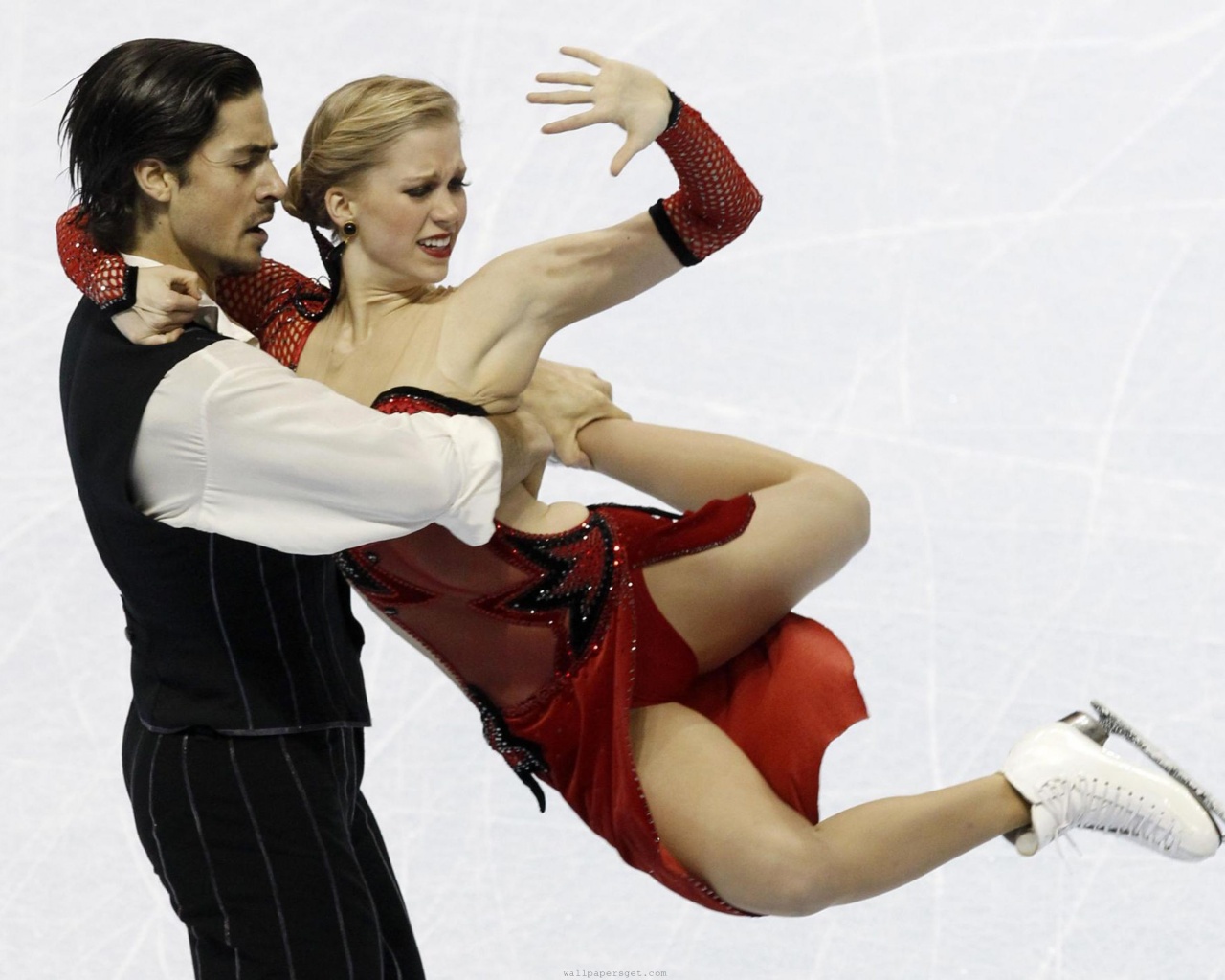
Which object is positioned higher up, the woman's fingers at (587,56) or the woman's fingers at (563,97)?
the woman's fingers at (587,56)

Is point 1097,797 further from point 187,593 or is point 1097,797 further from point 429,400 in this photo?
point 187,593

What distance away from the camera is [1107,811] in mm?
3676

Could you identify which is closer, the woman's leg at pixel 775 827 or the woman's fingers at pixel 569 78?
the woman's fingers at pixel 569 78

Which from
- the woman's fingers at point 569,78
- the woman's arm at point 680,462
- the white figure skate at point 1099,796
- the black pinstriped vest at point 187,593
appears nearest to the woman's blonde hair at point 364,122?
the woman's fingers at point 569,78

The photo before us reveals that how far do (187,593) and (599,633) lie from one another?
80cm

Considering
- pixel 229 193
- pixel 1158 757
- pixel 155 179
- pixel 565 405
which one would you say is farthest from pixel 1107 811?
pixel 155 179

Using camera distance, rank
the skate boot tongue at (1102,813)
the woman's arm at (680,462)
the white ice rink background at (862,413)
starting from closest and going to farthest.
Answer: the skate boot tongue at (1102,813) < the woman's arm at (680,462) < the white ice rink background at (862,413)

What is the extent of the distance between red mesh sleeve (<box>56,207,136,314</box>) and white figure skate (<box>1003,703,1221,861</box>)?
1860mm

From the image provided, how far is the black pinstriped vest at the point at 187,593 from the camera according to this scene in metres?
2.95

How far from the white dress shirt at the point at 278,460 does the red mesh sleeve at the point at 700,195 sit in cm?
67

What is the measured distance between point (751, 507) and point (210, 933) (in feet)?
4.14

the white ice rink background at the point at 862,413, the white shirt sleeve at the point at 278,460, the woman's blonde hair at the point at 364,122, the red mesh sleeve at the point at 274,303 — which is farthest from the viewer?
the white ice rink background at the point at 862,413

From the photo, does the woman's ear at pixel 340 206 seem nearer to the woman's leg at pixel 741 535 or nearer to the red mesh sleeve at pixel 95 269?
the red mesh sleeve at pixel 95 269

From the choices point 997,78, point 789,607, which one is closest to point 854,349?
point 997,78
